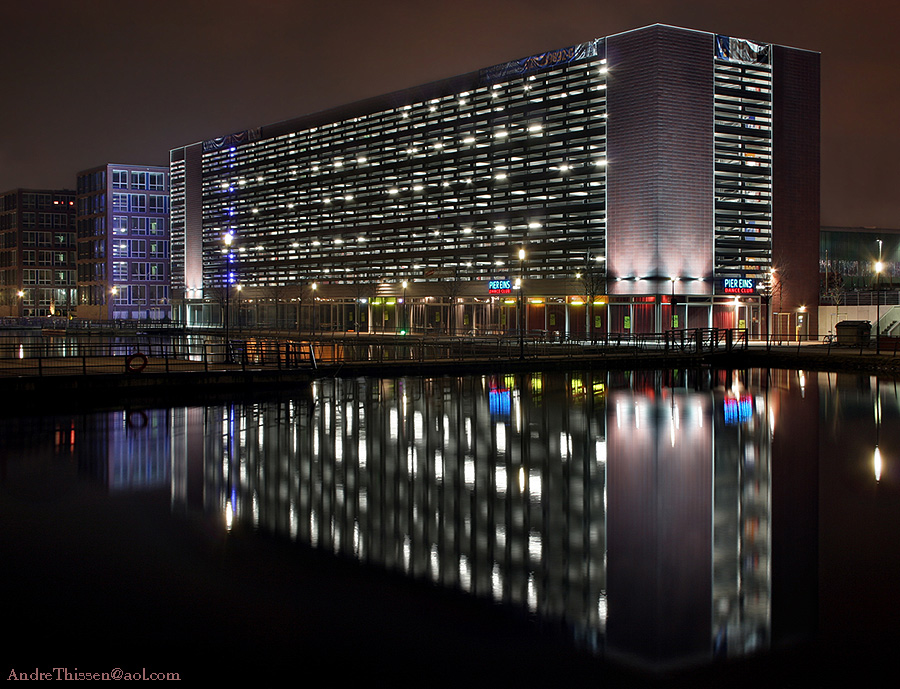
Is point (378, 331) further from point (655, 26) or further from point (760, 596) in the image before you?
point (760, 596)

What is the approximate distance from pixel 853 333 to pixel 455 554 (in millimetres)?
50643

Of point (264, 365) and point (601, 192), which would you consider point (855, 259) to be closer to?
point (601, 192)

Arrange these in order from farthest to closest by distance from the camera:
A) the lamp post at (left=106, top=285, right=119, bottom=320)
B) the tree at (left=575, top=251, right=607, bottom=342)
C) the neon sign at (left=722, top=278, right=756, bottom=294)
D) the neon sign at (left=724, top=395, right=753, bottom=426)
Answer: the lamp post at (left=106, top=285, right=119, bottom=320)
the tree at (left=575, top=251, right=607, bottom=342)
the neon sign at (left=722, top=278, right=756, bottom=294)
the neon sign at (left=724, top=395, right=753, bottom=426)

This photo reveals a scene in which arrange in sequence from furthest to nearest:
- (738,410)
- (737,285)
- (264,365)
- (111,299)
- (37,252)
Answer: (37,252), (111,299), (737,285), (264,365), (738,410)

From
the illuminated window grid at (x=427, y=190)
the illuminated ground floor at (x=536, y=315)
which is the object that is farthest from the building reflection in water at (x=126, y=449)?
the illuminated window grid at (x=427, y=190)

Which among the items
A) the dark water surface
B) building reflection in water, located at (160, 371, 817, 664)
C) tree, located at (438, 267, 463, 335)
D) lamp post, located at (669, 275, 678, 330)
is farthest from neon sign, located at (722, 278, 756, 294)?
the dark water surface

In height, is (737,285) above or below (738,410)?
above

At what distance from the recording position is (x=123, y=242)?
123m

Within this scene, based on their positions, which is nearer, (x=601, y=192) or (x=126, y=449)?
(x=126, y=449)

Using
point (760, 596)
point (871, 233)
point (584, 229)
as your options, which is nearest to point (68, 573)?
point (760, 596)

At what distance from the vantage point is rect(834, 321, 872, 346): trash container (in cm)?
5247

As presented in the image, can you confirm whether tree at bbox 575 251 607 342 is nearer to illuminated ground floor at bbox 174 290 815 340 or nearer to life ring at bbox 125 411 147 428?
illuminated ground floor at bbox 174 290 815 340

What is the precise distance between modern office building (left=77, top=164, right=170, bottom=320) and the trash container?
98336 mm

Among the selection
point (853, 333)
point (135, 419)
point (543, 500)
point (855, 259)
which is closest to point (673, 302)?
point (853, 333)
